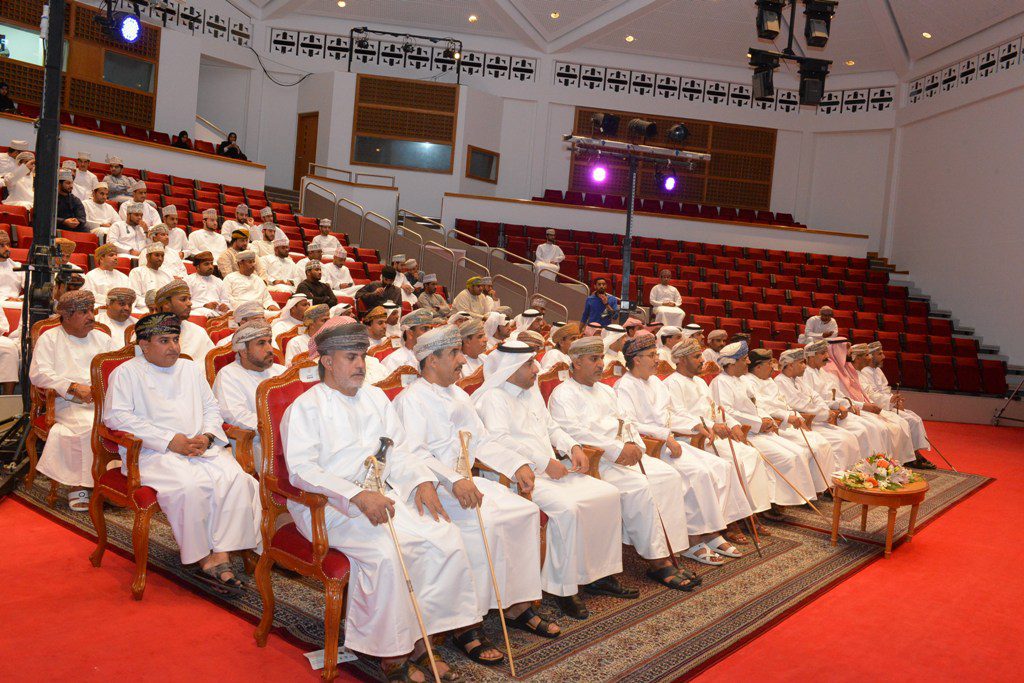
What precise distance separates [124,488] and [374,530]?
144cm

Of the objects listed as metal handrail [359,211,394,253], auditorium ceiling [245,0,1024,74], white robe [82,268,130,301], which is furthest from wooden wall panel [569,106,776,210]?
white robe [82,268,130,301]

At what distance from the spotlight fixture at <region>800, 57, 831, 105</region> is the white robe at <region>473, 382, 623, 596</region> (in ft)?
21.6

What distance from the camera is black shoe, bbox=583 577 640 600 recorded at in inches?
171

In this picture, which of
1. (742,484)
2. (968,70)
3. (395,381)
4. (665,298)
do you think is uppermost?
(968,70)

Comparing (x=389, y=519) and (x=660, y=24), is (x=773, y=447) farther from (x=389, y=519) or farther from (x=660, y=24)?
(x=660, y=24)

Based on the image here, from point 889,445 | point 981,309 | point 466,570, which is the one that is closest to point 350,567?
point 466,570

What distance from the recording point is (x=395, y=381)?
14.5ft

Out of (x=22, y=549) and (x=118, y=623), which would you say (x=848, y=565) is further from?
(x=22, y=549)

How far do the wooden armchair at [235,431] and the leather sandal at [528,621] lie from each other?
1.48 meters

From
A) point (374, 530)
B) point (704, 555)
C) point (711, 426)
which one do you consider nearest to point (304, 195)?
point (711, 426)

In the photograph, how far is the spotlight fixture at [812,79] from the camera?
937 centimetres

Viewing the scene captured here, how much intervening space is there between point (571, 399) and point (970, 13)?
13.9 metres

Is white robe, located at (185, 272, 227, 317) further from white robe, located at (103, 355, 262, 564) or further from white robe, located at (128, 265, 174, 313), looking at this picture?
white robe, located at (103, 355, 262, 564)

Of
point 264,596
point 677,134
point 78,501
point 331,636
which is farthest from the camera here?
point 677,134
